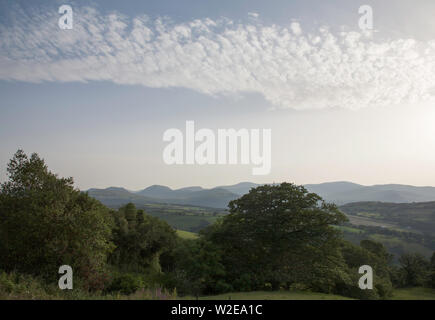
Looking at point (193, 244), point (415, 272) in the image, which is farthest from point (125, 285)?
point (415, 272)

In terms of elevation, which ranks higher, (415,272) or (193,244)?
(193,244)

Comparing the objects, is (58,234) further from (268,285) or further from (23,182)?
(268,285)

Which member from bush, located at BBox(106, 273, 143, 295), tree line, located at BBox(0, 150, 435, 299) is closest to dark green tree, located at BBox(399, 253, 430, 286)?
tree line, located at BBox(0, 150, 435, 299)

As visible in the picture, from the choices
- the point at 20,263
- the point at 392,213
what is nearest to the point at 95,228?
the point at 20,263

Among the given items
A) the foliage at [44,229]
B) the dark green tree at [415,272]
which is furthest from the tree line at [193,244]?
the dark green tree at [415,272]

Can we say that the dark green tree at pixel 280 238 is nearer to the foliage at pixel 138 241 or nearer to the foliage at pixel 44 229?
the foliage at pixel 44 229

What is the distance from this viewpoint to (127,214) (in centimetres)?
4094

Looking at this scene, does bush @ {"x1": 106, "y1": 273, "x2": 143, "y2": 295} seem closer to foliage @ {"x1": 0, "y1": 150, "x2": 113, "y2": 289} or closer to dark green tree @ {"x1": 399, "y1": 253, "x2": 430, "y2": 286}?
foliage @ {"x1": 0, "y1": 150, "x2": 113, "y2": 289}

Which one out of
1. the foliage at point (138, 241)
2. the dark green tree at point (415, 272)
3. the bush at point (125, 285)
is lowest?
the dark green tree at point (415, 272)

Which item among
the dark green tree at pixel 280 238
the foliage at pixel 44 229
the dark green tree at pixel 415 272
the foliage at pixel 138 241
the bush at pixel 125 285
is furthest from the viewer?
the dark green tree at pixel 415 272

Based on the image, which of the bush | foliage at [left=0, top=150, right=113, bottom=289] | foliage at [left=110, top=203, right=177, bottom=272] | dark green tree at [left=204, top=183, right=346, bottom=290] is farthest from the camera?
foliage at [left=110, top=203, right=177, bottom=272]

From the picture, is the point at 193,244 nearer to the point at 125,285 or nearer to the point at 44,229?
the point at 125,285

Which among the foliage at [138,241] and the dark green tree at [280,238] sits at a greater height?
the dark green tree at [280,238]

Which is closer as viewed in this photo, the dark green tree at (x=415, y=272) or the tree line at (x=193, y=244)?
the tree line at (x=193, y=244)
